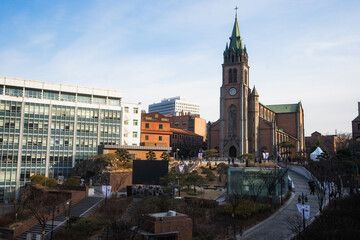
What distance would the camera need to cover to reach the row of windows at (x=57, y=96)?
205 feet

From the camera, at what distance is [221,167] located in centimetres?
5391

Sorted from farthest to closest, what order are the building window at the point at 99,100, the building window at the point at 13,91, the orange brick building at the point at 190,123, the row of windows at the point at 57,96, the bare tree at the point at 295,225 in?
the orange brick building at the point at 190,123 → the building window at the point at 99,100 → the row of windows at the point at 57,96 → the building window at the point at 13,91 → the bare tree at the point at 295,225

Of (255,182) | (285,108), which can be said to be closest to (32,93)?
(255,182)

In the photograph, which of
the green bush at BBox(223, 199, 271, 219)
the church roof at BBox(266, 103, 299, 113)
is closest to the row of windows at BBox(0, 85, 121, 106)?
Result: the green bush at BBox(223, 199, 271, 219)

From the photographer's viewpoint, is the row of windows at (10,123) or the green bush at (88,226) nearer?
the green bush at (88,226)

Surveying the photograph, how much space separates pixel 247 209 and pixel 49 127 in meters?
45.5

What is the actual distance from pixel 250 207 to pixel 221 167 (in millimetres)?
23504

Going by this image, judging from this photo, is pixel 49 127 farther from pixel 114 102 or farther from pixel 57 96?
pixel 114 102

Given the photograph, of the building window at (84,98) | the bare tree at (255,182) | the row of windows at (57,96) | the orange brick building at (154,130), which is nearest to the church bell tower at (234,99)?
the orange brick building at (154,130)

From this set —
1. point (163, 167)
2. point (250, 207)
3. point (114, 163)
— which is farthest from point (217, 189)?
point (114, 163)

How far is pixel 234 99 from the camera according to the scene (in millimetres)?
89000

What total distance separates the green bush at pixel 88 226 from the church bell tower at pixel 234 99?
193 ft

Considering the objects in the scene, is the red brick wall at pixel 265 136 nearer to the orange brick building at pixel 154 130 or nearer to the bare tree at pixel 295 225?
the orange brick building at pixel 154 130

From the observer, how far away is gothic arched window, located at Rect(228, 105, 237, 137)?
8785 cm
